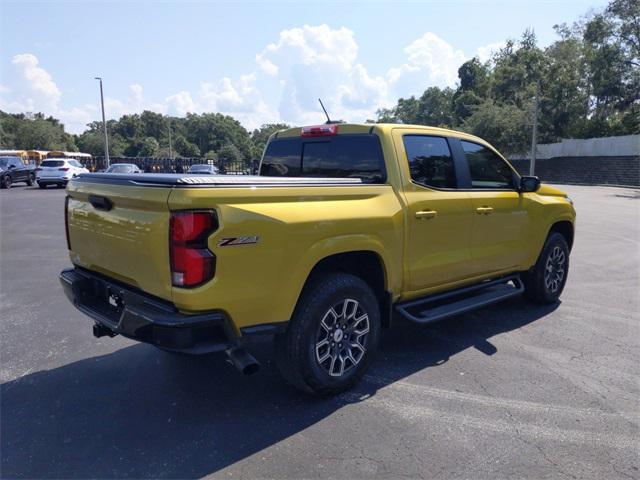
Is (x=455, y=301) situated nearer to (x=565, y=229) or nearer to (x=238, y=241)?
(x=565, y=229)

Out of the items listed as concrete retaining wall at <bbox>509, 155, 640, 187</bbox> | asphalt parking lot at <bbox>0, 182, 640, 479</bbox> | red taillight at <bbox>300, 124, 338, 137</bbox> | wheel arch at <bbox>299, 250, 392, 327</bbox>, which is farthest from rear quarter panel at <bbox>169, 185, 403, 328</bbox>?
concrete retaining wall at <bbox>509, 155, 640, 187</bbox>

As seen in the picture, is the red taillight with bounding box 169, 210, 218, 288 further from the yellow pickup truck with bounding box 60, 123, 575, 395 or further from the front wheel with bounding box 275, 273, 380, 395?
the front wheel with bounding box 275, 273, 380, 395

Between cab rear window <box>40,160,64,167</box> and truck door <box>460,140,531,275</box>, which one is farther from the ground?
cab rear window <box>40,160,64,167</box>

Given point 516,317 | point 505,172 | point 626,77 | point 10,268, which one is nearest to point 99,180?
point 505,172

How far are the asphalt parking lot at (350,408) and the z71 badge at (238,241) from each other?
4.03 feet

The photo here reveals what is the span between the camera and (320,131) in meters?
4.47

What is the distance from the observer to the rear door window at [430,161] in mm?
4191

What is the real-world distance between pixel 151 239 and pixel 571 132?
47.5m

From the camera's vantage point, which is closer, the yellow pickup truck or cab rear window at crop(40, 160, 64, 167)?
the yellow pickup truck

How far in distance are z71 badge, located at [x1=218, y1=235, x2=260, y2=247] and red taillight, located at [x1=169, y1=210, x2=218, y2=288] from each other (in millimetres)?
84

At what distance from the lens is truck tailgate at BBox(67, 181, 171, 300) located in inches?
112

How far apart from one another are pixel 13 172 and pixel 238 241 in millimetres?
28532

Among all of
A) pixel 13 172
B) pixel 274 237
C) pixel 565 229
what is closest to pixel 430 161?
pixel 274 237

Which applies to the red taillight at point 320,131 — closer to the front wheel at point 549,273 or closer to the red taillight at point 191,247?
the red taillight at point 191,247
